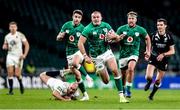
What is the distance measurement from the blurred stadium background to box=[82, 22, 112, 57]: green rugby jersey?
1474cm

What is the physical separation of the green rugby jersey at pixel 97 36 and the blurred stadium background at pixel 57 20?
14742mm

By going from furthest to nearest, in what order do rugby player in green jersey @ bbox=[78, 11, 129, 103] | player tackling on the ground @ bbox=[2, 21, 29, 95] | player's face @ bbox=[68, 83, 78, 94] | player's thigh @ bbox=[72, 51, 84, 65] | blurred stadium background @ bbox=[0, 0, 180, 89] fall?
blurred stadium background @ bbox=[0, 0, 180, 89] < player tackling on the ground @ bbox=[2, 21, 29, 95] < player's thigh @ bbox=[72, 51, 84, 65] < player's face @ bbox=[68, 83, 78, 94] < rugby player in green jersey @ bbox=[78, 11, 129, 103]

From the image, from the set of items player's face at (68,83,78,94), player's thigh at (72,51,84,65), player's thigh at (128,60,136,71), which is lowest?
player's face at (68,83,78,94)

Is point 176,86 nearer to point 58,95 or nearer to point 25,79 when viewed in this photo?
point 25,79

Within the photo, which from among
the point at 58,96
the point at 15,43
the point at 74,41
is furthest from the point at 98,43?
the point at 15,43

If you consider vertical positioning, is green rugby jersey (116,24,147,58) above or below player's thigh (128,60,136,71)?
above

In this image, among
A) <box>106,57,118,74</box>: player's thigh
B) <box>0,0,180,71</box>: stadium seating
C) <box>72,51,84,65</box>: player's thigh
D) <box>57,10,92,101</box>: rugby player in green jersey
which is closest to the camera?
<box>106,57,118,74</box>: player's thigh

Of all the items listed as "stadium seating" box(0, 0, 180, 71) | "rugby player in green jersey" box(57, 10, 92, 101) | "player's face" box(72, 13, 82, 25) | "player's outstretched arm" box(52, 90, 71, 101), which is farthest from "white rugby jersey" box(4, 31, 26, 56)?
"stadium seating" box(0, 0, 180, 71)

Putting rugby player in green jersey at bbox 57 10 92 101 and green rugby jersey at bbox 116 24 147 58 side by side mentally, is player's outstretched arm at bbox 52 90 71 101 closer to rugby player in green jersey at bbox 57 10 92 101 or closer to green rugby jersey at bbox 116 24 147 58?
rugby player in green jersey at bbox 57 10 92 101

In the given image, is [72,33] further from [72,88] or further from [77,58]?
[72,88]

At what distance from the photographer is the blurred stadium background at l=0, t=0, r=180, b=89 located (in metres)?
35.9

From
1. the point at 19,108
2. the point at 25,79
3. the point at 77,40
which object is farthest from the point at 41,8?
the point at 19,108

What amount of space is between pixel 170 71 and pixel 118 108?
21.2 meters

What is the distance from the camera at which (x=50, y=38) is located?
38438 millimetres
